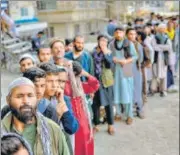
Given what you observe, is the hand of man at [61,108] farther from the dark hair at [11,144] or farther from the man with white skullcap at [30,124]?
the dark hair at [11,144]

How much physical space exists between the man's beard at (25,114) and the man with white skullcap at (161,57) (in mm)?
6364

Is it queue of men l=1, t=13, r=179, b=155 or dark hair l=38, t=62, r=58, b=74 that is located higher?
dark hair l=38, t=62, r=58, b=74

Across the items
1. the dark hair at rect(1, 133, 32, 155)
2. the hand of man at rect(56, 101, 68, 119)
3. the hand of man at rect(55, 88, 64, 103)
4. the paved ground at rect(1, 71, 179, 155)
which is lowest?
the paved ground at rect(1, 71, 179, 155)

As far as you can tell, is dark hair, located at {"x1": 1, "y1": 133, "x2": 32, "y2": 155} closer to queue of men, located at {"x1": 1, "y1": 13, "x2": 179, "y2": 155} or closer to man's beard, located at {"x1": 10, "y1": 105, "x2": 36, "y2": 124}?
queue of men, located at {"x1": 1, "y1": 13, "x2": 179, "y2": 155}

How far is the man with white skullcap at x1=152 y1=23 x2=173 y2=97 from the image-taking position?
8.80m

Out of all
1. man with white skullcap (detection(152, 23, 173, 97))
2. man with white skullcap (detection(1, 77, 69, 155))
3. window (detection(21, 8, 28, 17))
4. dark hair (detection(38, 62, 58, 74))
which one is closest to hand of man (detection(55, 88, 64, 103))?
dark hair (detection(38, 62, 58, 74))

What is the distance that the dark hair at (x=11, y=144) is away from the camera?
6.66 feet

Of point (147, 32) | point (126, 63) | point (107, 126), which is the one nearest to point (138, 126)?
point (107, 126)

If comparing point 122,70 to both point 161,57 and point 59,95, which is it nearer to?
point 161,57

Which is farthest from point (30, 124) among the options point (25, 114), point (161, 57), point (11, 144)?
point (161, 57)

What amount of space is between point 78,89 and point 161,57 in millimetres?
4935

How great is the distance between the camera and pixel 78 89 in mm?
4246

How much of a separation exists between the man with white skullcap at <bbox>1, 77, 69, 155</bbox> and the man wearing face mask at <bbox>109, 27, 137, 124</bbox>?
403 cm

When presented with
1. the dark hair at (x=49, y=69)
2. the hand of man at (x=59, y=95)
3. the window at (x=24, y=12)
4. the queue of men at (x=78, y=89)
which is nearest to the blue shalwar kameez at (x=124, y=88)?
the queue of men at (x=78, y=89)
